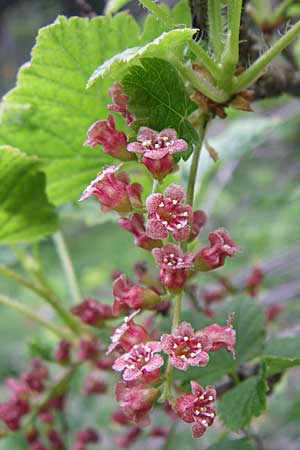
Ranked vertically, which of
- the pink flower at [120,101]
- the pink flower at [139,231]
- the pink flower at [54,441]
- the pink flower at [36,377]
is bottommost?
the pink flower at [54,441]

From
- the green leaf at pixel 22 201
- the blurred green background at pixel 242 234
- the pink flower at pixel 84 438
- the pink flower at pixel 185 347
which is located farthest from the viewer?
the blurred green background at pixel 242 234

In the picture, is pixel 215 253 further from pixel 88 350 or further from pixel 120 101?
pixel 88 350

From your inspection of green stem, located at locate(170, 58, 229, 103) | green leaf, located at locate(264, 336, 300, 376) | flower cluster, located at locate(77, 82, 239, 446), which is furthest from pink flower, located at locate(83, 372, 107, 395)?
green stem, located at locate(170, 58, 229, 103)

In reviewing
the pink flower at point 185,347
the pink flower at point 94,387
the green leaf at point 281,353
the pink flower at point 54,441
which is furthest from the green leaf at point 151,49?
the pink flower at point 94,387

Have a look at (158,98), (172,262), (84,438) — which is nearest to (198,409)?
(172,262)

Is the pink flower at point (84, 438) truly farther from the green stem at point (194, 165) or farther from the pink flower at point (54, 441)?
the green stem at point (194, 165)
